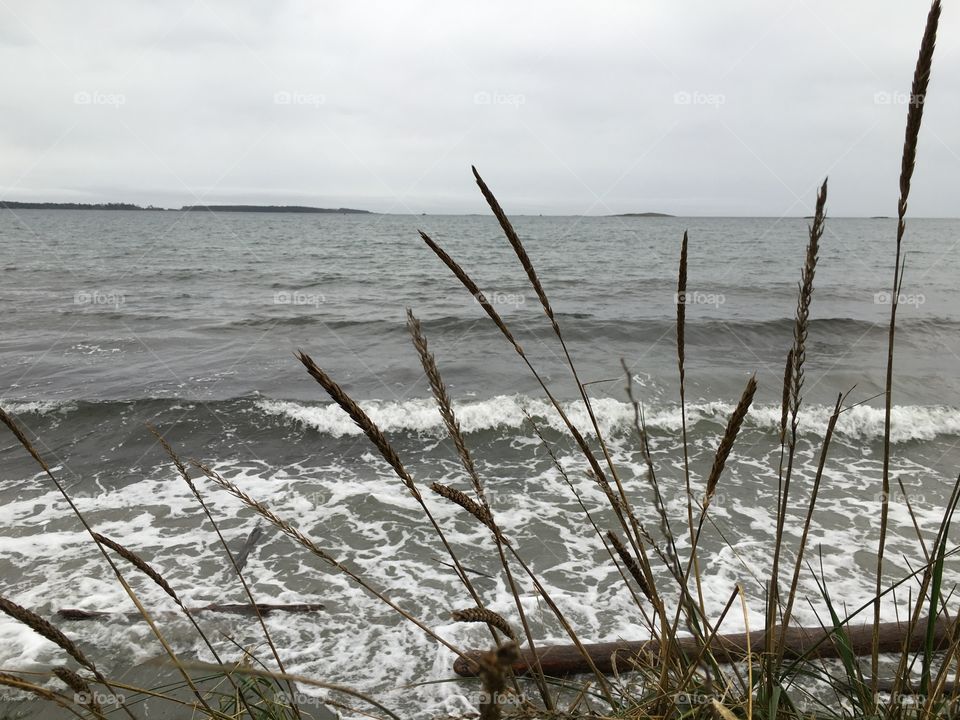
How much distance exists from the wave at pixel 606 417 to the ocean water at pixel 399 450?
0.05 m

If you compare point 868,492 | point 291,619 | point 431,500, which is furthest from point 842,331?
point 291,619

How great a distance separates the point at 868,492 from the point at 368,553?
17.5 ft

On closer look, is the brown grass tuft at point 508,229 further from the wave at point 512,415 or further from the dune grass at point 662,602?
the wave at point 512,415

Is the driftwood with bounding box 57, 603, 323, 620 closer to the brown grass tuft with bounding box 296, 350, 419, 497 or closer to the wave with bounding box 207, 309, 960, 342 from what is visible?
the brown grass tuft with bounding box 296, 350, 419, 497

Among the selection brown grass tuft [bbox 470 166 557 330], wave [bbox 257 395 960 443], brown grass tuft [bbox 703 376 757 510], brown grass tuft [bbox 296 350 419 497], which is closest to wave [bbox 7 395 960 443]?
wave [bbox 257 395 960 443]

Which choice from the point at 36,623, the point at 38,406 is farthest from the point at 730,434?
the point at 38,406

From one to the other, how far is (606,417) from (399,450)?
3257 millimetres

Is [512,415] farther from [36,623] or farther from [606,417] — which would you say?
[36,623]

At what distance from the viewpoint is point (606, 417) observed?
9070 millimetres

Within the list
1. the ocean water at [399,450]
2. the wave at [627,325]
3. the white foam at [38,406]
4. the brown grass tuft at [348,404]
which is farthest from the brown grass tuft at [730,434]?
the wave at [627,325]

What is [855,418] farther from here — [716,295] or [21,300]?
[21,300]

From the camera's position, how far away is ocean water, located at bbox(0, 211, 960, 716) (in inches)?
171

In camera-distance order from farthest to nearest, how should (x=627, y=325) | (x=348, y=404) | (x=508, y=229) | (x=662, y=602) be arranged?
(x=627, y=325)
(x=662, y=602)
(x=508, y=229)
(x=348, y=404)

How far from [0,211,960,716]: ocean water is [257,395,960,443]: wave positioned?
5cm
